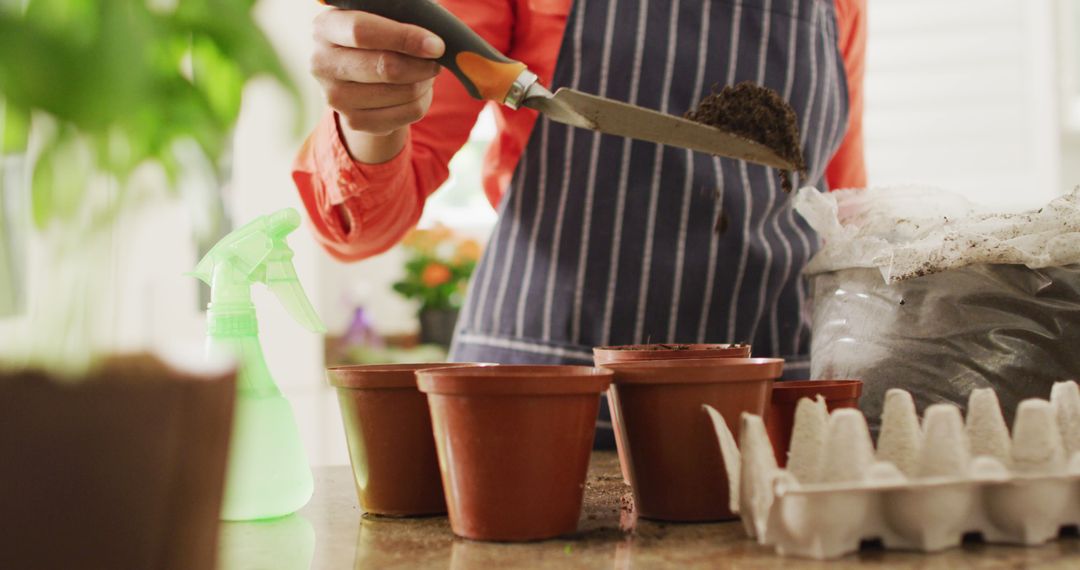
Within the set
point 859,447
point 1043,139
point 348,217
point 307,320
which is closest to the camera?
point 859,447

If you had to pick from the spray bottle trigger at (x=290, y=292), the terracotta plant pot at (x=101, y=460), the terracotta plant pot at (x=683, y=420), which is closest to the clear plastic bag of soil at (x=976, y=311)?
the terracotta plant pot at (x=683, y=420)

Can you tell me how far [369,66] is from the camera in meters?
0.91

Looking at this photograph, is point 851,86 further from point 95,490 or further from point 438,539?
point 95,490

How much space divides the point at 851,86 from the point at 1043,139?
141cm

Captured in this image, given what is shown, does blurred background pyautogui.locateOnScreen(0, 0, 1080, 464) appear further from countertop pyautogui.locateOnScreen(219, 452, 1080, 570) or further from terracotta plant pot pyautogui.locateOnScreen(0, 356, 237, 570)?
terracotta plant pot pyautogui.locateOnScreen(0, 356, 237, 570)

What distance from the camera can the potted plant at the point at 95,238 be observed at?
331 mm

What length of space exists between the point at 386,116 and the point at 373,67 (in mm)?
70

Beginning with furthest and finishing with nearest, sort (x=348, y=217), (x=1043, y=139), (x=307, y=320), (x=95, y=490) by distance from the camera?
1. (x=1043, y=139)
2. (x=348, y=217)
3. (x=307, y=320)
4. (x=95, y=490)

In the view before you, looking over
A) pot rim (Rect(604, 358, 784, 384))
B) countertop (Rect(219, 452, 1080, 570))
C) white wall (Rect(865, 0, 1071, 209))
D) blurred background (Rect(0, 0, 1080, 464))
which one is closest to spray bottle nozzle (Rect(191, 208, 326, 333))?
countertop (Rect(219, 452, 1080, 570))

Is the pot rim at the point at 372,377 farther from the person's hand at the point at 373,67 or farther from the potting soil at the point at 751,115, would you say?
the potting soil at the point at 751,115

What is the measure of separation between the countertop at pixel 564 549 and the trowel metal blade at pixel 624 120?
331 mm

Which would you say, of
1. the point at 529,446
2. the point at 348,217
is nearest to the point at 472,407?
the point at 529,446

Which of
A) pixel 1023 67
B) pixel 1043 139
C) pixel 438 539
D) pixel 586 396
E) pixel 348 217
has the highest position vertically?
pixel 1023 67

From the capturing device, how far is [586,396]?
0.63 metres
